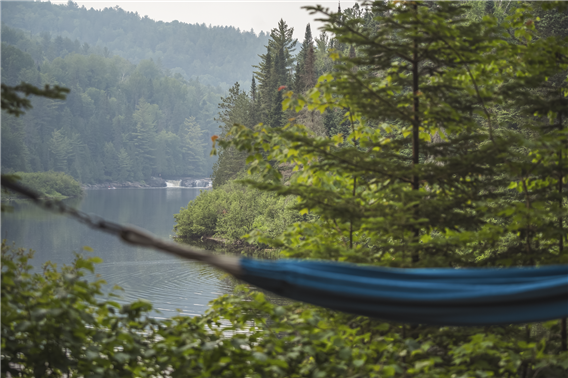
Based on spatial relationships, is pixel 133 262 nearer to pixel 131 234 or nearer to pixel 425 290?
pixel 131 234

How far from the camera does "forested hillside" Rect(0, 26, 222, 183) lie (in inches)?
2948

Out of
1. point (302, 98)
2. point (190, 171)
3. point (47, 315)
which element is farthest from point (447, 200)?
point (190, 171)

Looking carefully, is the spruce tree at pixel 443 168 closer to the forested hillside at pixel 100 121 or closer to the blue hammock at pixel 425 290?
the blue hammock at pixel 425 290

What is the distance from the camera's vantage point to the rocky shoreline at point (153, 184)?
81.0 metres

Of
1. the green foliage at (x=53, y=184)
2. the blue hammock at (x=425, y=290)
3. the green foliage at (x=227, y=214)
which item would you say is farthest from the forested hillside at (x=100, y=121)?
the blue hammock at (x=425, y=290)

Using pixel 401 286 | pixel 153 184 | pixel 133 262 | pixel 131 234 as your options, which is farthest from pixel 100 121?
pixel 401 286

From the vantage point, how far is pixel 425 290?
190 centimetres

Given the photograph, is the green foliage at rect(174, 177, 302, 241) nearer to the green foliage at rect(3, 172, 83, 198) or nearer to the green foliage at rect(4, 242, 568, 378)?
the green foliage at rect(4, 242, 568, 378)

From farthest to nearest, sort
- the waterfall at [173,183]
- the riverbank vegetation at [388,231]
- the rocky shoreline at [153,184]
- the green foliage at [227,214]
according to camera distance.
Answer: the waterfall at [173,183], the rocky shoreline at [153,184], the green foliage at [227,214], the riverbank vegetation at [388,231]

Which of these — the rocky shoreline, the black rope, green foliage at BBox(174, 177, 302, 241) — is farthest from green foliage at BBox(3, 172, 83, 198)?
the black rope

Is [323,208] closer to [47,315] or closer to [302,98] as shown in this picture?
[302,98]

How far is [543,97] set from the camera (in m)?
3.22

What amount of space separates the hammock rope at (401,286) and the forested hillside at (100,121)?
66.1 m

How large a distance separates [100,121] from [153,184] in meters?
15.0
